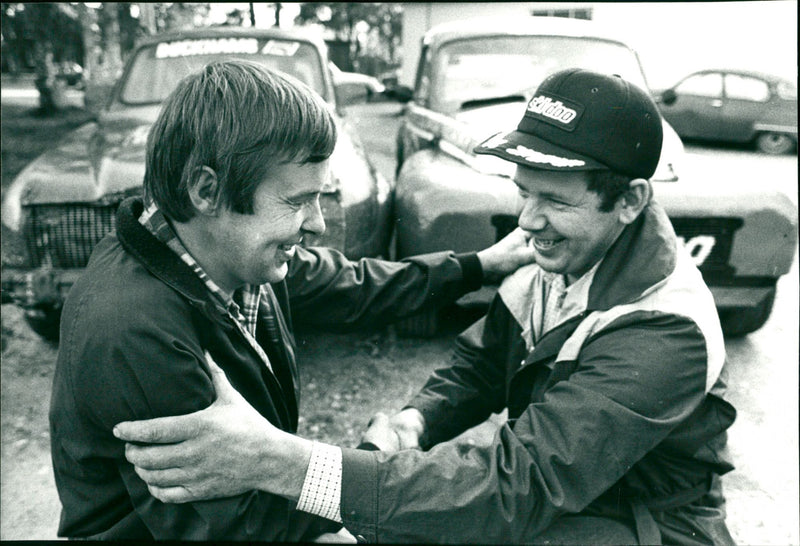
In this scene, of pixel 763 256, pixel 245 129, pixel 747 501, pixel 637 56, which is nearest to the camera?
pixel 245 129

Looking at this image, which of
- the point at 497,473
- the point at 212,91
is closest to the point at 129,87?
the point at 212,91

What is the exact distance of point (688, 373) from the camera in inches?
67.8

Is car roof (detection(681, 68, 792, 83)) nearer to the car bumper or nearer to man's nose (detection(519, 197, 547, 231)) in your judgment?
the car bumper

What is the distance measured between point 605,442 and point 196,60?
4.67 meters

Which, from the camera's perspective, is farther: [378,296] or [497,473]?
[378,296]

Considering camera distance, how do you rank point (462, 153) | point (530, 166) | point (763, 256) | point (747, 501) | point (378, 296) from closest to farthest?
point (530, 166) < point (378, 296) < point (747, 501) < point (763, 256) < point (462, 153)

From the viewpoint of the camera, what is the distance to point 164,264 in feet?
5.30

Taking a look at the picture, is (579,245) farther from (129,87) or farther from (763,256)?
(129,87)

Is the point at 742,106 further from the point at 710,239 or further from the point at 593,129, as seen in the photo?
the point at 593,129

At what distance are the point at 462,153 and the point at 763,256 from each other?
1.82 m

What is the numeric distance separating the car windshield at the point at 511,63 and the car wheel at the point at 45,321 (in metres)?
2.98

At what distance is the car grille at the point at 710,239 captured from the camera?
3969mm

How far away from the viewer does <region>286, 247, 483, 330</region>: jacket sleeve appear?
97.3 inches

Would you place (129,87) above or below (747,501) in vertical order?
above
